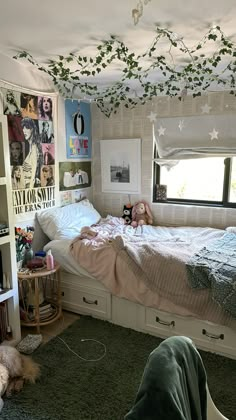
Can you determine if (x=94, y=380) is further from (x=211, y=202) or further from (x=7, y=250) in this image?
(x=211, y=202)

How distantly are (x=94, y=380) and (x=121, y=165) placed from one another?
92.3 inches

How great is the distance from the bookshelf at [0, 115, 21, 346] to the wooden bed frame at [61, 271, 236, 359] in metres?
0.60

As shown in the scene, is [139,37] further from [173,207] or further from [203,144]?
[173,207]

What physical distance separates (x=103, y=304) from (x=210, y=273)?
1.01 metres

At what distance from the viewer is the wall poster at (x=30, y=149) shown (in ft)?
8.32

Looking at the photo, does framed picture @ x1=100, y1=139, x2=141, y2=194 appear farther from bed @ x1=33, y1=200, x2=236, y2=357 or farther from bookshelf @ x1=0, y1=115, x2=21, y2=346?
bookshelf @ x1=0, y1=115, x2=21, y2=346

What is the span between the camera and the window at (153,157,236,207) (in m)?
3.17

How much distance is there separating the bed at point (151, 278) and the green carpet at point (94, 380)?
6.8 inches

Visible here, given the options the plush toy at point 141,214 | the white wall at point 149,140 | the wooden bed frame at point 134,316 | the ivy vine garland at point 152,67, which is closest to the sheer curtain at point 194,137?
the white wall at point 149,140

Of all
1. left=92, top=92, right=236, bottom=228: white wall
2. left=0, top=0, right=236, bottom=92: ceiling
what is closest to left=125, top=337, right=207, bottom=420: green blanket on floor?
left=0, top=0, right=236, bottom=92: ceiling

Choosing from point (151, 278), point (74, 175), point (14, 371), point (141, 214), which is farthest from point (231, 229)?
point (14, 371)

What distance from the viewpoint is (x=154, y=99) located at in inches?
130

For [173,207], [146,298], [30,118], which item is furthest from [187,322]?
[30,118]

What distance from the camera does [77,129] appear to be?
134 inches
